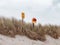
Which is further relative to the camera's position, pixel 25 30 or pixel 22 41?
pixel 25 30

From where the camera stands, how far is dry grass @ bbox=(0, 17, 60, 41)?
Answer: 41.5 ft

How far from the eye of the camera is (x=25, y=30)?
45.3ft

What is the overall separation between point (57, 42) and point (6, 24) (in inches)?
149

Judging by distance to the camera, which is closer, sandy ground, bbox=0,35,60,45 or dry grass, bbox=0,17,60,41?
sandy ground, bbox=0,35,60,45

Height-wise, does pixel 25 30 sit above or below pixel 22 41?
above

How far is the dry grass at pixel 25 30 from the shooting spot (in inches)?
498

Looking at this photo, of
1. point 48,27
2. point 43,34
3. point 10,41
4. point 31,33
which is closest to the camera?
point 10,41

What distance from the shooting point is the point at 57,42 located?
1544 cm

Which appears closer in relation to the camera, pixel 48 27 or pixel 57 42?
pixel 57 42

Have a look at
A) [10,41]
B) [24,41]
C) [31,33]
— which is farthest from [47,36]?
[10,41]

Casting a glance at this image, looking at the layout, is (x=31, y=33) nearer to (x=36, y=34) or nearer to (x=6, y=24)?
(x=36, y=34)

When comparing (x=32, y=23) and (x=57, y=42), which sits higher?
(x=32, y=23)

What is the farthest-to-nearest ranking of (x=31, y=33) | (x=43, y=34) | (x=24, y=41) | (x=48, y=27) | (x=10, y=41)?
(x=48, y=27) < (x=43, y=34) < (x=31, y=33) < (x=24, y=41) < (x=10, y=41)

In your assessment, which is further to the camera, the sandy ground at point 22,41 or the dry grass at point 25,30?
the dry grass at point 25,30
